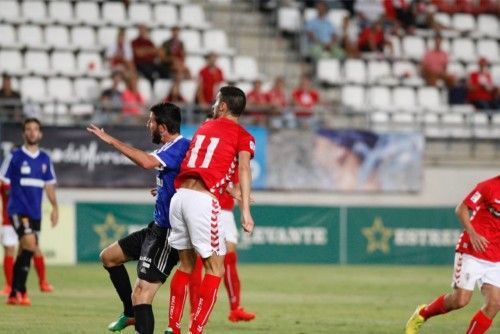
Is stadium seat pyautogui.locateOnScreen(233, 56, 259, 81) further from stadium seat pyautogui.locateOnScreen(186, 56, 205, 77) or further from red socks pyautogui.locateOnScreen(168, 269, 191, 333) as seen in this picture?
red socks pyautogui.locateOnScreen(168, 269, 191, 333)

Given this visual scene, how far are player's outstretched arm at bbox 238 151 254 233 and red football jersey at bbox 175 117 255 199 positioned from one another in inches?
3.4

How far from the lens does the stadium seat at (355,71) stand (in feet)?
98.0

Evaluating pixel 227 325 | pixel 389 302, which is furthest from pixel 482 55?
pixel 227 325

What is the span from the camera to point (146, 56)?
2697 centimetres

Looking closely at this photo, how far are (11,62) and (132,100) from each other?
274cm

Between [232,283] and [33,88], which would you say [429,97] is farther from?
[232,283]

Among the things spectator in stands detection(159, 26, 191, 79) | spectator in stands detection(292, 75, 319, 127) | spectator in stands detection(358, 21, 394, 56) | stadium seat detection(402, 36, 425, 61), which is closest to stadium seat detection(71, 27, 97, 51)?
spectator in stands detection(159, 26, 191, 79)

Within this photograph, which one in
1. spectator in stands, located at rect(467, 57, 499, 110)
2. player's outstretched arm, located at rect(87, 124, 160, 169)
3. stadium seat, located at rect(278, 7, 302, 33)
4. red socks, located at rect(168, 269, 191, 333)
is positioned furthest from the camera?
stadium seat, located at rect(278, 7, 302, 33)

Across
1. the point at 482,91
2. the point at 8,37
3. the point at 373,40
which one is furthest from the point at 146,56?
the point at 482,91

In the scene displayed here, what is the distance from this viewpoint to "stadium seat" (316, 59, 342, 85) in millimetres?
29500

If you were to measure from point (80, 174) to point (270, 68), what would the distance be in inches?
245

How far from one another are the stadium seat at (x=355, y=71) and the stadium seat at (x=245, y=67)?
88.0 inches

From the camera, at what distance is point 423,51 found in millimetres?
Answer: 31719

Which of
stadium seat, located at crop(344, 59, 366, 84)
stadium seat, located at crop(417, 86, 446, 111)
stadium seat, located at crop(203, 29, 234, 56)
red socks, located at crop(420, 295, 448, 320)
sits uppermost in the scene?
stadium seat, located at crop(203, 29, 234, 56)
